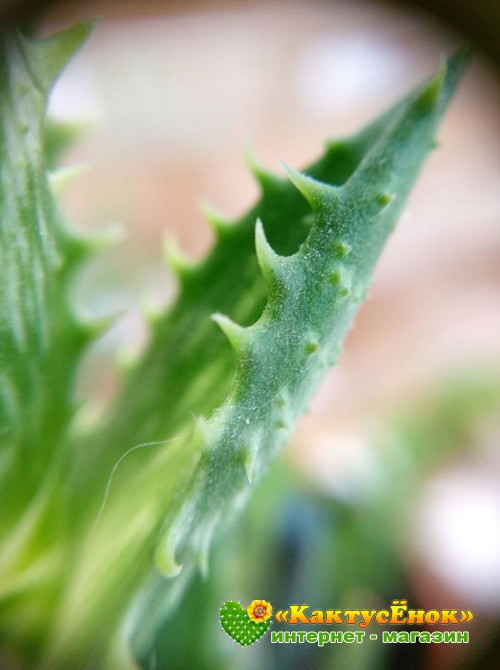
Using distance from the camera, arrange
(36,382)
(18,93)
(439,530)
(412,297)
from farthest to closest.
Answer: (412,297), (439,530), (36,382), (18,93)

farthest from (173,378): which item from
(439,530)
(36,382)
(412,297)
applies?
(412,297)

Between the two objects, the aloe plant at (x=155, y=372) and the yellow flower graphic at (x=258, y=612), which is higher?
the aloe plant at (x=155, y=372)

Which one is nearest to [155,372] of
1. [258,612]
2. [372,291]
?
[258,612]

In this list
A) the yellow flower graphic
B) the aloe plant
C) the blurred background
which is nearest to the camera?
the aloe plant

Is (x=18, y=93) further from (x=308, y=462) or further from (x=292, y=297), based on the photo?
(x=308, y=462)

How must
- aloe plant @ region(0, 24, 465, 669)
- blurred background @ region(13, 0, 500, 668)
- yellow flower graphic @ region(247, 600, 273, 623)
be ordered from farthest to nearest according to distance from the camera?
blurred background @ region(13, 0, 500, 668)
yellow flower graphic @ region(247, 600, 273, 623)
aloe plant @ region(0, 24, 465, 669)

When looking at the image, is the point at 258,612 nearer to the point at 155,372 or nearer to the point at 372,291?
the point at 155,372
